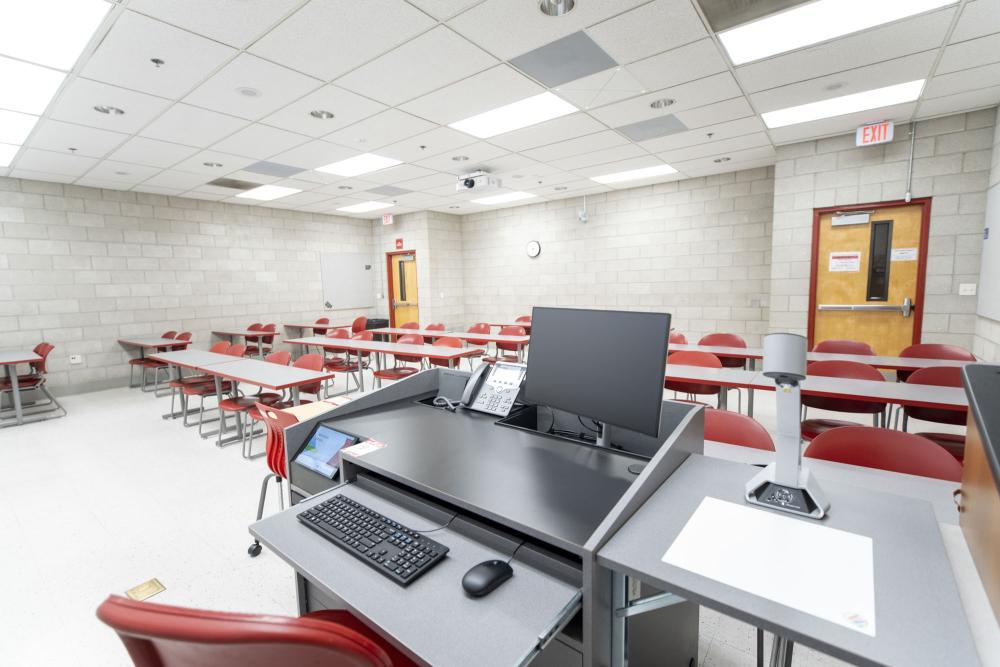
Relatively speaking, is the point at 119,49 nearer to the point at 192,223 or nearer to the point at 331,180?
the point at 331,180

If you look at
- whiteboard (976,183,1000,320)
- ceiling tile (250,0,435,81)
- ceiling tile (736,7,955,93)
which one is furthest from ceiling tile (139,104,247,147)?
whiteboard (976,183,1000,320)

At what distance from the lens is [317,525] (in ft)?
3.96

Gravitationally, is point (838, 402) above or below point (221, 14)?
below

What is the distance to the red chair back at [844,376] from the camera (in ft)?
9.62

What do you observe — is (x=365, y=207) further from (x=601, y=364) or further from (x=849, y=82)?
(x=601, y=364)

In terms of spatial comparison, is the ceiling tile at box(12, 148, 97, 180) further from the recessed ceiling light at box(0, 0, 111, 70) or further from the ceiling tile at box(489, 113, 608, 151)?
the ceiling tile at box(489, 113, 608, 151)

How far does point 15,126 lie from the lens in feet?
12.9

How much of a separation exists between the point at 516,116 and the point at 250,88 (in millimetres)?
2155

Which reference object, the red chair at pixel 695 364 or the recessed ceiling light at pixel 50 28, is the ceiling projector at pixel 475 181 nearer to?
the red chair at pixel 695 364

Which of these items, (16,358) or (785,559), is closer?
(785,559)

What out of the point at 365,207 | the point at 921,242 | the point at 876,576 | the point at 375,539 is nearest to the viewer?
the point at 876,576

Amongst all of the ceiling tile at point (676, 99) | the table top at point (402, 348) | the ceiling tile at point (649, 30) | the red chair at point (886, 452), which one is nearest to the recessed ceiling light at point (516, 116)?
the ceiling tile at point (676, 99)

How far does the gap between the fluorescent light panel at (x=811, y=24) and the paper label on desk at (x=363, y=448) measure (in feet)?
10.4

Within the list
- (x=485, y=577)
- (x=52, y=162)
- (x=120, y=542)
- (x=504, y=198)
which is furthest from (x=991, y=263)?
(x=52, y=162)
